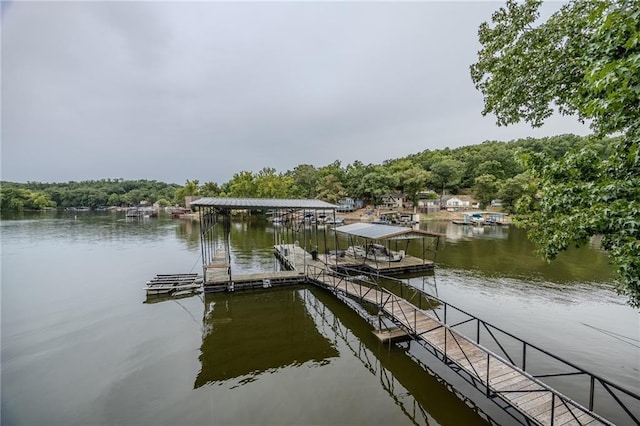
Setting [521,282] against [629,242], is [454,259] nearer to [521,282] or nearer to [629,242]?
[521,282]

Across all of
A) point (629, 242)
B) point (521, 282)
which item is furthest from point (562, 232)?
point (521, 282)

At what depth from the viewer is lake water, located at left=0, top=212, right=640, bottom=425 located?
661 cm

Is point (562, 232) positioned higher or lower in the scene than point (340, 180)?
lower

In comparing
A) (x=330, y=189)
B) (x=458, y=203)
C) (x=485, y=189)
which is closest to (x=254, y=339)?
(x=330, y=189)

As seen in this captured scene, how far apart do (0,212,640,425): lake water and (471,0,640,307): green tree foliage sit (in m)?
4.69

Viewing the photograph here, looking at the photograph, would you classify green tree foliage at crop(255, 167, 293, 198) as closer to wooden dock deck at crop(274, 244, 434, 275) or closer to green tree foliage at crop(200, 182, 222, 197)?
green tree foliage at crop(200, 182, 222, 197)

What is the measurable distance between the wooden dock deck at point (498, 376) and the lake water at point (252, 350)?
3.09 ft

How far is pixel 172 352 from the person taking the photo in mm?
9000

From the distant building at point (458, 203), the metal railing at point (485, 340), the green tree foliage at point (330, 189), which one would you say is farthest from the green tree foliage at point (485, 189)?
the metal railing at point (485, 340)

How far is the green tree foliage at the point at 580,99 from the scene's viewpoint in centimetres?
376

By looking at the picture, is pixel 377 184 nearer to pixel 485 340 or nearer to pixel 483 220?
pixel 483 220

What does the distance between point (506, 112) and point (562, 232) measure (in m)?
4.67

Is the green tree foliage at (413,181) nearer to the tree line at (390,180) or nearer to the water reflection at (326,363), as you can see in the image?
the tree line at (390,180)

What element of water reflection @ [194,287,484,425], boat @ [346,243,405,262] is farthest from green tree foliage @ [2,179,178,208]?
water reflection @ [194,287,484,425]
